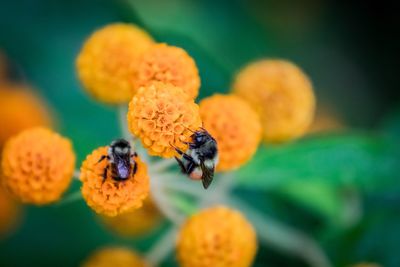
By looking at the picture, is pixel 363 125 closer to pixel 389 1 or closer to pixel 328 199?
pixel 389 1

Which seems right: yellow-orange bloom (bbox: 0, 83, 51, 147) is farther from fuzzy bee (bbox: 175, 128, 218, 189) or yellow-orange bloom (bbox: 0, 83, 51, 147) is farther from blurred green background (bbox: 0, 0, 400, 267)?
fuzzy bee (bbox: 175, 128, 218, 189)

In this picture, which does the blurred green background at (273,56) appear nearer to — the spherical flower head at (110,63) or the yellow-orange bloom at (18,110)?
the yellow-orange bloom at (18,110)

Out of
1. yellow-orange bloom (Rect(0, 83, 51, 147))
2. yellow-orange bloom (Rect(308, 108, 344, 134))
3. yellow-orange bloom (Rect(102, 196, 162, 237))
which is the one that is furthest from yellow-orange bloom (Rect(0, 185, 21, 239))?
yellow-orange bloom (Rect(308, 108, 344, 134))

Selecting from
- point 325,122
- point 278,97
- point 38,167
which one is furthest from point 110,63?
point 325,122

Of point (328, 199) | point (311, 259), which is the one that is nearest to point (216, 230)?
point (311, 259)

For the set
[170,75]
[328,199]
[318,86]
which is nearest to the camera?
[170,75]

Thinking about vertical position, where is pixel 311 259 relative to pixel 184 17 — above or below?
below

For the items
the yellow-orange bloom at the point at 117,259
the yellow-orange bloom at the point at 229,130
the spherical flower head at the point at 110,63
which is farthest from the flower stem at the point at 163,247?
the spherical flower head at the point at 110,63
